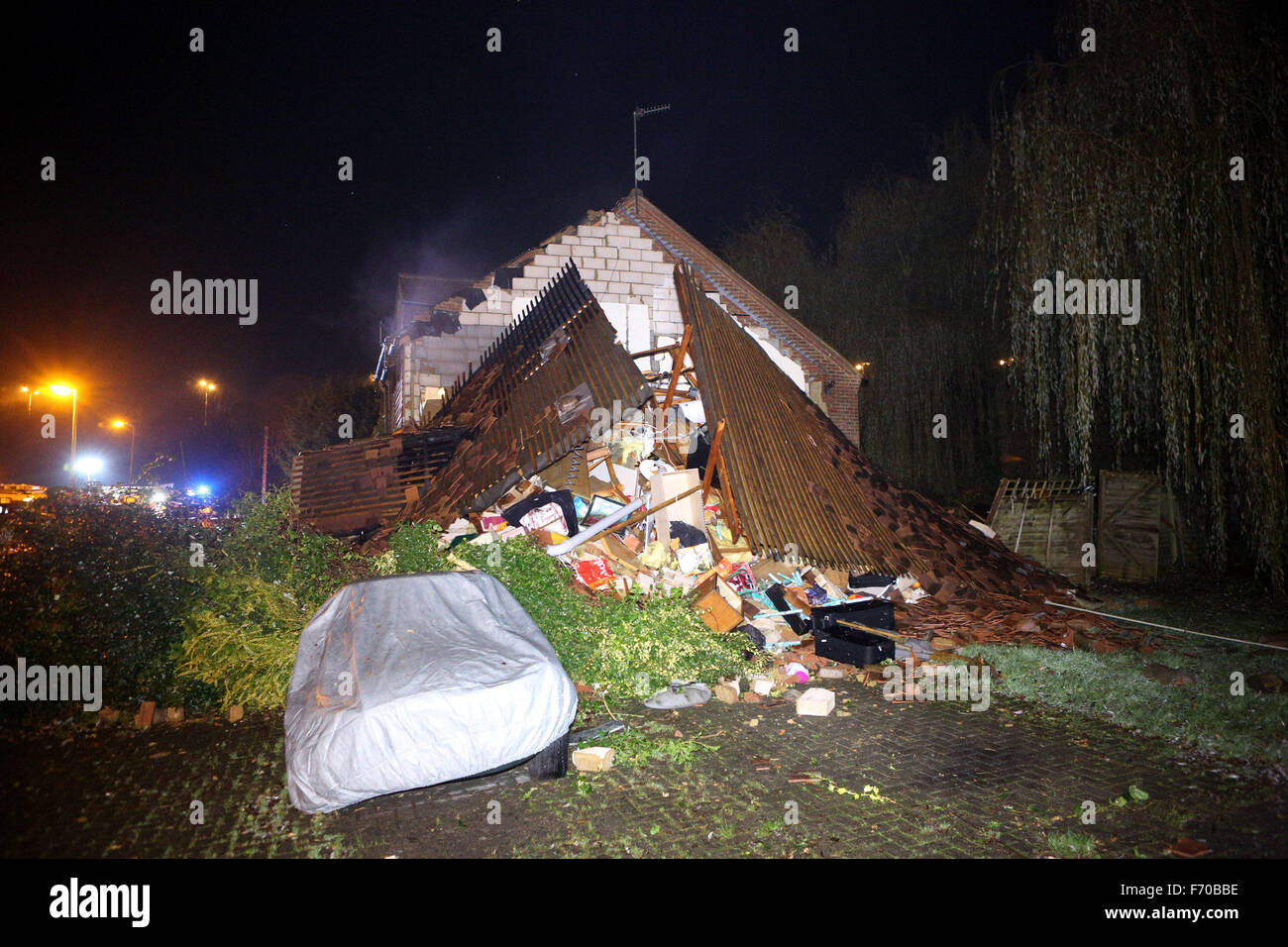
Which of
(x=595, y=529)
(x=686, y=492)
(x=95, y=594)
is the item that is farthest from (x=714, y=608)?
(x=95, y=594)

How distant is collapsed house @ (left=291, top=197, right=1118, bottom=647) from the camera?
26.5ft

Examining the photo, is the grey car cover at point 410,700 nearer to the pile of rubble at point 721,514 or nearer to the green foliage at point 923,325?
the pile of rubble at point 721,514

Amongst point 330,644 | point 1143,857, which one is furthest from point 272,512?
point 1143,857

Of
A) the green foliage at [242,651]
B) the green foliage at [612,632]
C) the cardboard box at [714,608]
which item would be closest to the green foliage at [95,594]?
the green foliage at [242,651]

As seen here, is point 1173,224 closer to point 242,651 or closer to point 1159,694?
point 1159,694

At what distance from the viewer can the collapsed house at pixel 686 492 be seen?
317 inches

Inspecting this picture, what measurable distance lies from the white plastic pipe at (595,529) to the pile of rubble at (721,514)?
23mm

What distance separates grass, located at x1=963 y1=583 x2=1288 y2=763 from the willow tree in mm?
1133

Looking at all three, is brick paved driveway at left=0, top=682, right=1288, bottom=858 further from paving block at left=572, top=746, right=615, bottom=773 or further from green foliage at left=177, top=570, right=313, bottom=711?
green foliage at left=177, top=570, right=313, bottom=711

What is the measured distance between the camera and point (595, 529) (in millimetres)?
8297

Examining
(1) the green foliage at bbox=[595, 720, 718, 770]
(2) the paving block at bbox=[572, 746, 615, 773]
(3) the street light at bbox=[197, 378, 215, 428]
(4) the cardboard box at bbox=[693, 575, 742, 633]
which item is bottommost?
(1) the green foliage at bbox=[595, 720, 718, 770]

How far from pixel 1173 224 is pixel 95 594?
1113 cm

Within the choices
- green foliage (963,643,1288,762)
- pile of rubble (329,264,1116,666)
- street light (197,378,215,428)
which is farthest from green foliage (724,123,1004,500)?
street light (197,378,215,428)

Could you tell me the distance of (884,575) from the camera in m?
8.52
